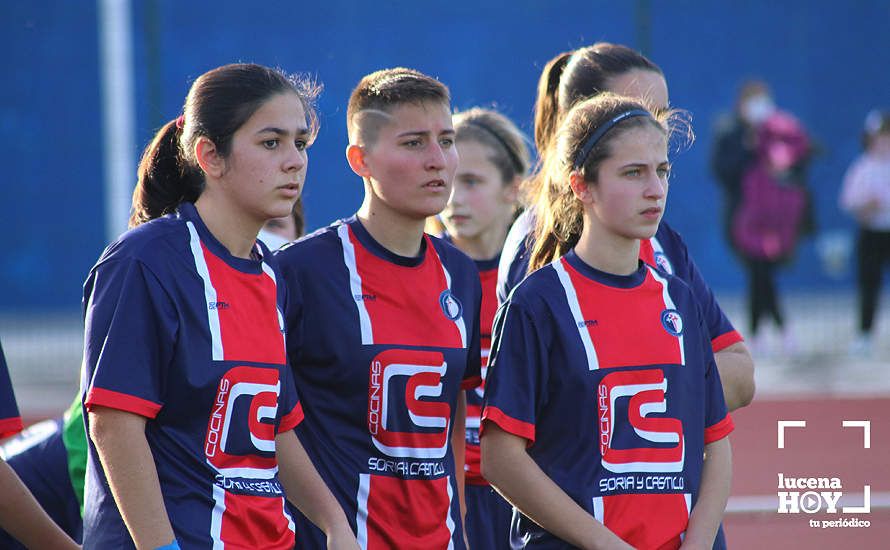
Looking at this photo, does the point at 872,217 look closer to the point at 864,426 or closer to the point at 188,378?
the point at 864,426

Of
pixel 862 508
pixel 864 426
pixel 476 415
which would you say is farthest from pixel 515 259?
pixel 864 426

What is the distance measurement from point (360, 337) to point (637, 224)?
0.83 metres

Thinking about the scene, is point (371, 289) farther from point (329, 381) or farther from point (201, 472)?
point (201, 472)

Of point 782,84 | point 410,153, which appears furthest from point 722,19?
point 410,153

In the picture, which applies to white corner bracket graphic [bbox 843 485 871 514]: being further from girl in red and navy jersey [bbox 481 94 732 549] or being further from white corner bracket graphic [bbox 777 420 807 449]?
girl in red and navy jersey [bbox 481 94 732 549]

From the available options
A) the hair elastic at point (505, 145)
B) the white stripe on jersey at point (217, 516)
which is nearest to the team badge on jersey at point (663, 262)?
the hair elastic at point (505, 145)

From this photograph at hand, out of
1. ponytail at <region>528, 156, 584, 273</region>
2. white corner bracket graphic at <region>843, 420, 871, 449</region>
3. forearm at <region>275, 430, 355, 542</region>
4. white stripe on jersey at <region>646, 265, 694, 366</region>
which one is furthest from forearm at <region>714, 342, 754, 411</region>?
white corner bracket graphic at <region>843, 420, 871, 449</region>

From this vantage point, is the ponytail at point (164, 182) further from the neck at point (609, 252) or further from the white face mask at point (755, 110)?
the white face mask at point (755, 110)

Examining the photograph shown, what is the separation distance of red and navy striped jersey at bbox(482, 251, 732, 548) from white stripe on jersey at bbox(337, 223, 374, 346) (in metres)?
0.38

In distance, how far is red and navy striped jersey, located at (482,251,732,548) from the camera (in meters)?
3.20

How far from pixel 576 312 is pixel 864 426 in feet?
23.0

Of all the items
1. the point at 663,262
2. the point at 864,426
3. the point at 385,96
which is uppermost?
the point at 385,96

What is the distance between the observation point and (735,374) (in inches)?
145

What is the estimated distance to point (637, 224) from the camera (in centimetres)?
336
